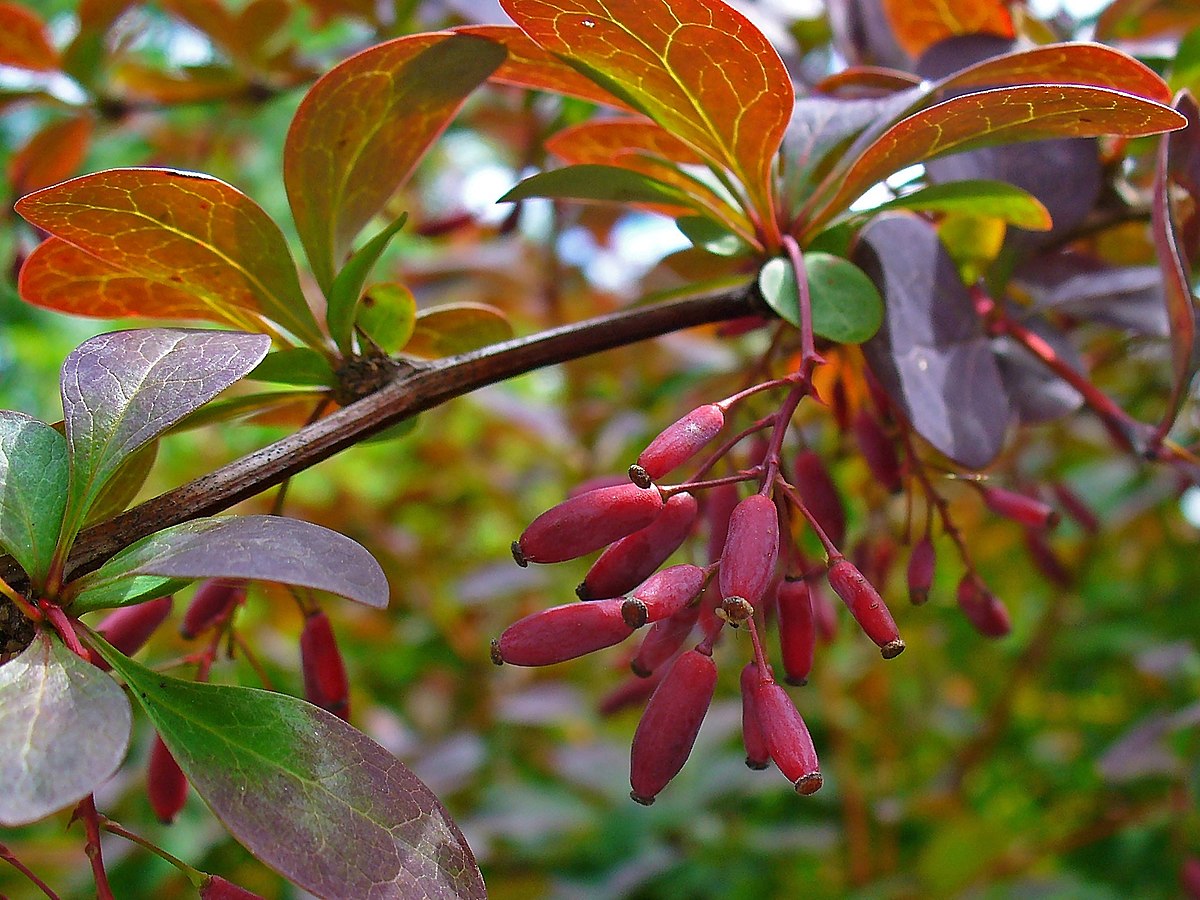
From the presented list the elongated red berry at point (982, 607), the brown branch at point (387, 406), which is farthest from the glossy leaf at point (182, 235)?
the elongated red berry at point (982, 607)

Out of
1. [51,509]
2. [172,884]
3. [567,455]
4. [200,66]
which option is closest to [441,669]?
[567,455]

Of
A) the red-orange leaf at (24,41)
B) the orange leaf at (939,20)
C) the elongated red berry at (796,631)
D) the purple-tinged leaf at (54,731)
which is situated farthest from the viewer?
the red-orange leaf at (24,41)

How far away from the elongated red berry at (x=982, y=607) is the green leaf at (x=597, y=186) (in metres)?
0.38

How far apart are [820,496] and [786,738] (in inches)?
12.4

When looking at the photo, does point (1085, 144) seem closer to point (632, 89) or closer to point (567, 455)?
point (632, 89)

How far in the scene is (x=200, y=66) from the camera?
1.47 meters

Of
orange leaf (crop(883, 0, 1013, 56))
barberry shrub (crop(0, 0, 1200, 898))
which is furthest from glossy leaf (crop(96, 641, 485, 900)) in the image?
orange leaf (crop(883, 0, 1013, 56))

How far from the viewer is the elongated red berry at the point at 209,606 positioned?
779 millimetres

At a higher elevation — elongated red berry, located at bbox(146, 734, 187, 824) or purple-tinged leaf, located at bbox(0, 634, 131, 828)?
purple-tinged leaf, located at bbox(0, 634, 131, 828)

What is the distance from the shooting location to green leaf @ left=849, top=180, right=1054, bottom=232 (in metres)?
0.77

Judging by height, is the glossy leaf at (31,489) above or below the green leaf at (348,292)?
below

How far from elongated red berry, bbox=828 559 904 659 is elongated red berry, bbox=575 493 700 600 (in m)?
0.10

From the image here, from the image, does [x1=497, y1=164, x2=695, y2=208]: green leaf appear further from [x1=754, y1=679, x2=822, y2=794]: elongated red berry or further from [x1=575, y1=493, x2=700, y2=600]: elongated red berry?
[x1=754, y1=679, x2=822, y2=794]: elongated red berry

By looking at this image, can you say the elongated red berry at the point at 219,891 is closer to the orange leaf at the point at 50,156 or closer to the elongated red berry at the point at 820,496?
the elongated red berry at the point at 820,496
